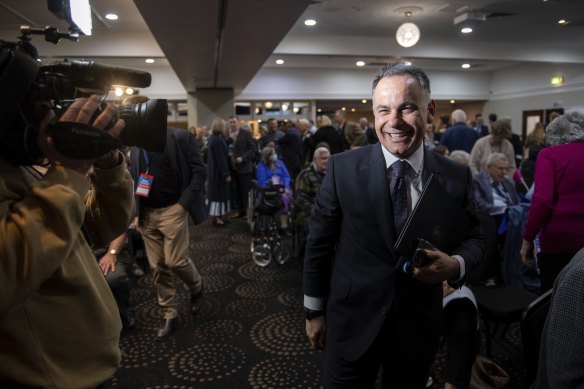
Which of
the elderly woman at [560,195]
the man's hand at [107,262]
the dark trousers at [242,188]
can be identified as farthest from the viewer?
the dark trousers at [242,188]

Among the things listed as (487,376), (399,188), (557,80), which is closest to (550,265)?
(487,376)

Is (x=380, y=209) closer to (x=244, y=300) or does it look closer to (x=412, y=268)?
(x=412, y=268)

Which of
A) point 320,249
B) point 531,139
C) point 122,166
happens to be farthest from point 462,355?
point 531,139

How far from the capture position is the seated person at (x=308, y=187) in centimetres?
371

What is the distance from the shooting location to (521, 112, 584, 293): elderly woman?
2178 mm

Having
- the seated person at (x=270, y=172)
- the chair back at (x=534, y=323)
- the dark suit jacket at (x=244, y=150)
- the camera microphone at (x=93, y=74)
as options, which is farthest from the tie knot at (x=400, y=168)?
the dark suit jacket at (x=244, y=150)

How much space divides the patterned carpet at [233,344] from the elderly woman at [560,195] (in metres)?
0.82

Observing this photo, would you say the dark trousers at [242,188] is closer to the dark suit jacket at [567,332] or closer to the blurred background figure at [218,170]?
the blurred background figure at [218,170]

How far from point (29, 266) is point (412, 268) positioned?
3.42 feet

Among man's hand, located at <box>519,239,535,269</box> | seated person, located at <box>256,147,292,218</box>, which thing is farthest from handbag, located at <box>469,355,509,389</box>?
seated person, located at <box>256,147,292,218</box>

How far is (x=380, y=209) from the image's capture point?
4.19 feet

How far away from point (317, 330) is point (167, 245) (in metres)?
1.68

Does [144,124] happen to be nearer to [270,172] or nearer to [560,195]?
[560,195]

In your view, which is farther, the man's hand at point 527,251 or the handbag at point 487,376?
the man's hand at point 527,251
